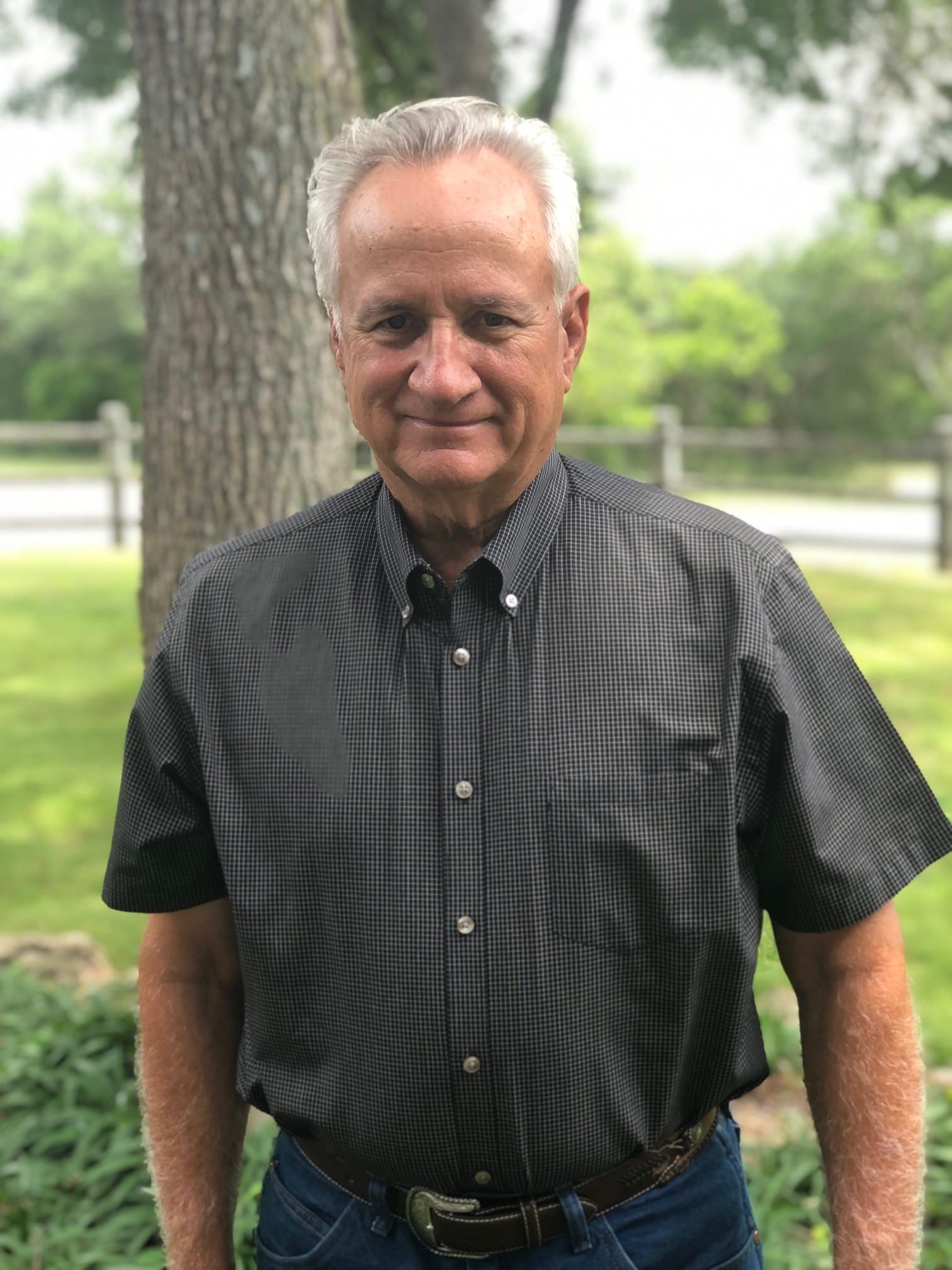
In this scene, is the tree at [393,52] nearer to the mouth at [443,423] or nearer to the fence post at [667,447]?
the fence post at [667,447]

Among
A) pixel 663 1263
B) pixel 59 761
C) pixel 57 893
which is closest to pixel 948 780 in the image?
pixel 57 893

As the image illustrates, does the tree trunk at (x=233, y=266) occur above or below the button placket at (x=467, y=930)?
above

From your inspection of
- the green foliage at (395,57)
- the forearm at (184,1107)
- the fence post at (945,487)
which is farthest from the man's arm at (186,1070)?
the fence post at (945,487)

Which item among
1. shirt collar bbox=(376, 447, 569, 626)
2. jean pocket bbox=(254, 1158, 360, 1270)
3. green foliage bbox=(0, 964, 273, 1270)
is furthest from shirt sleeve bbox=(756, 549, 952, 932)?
green foliage bbox=(0, 964, 273, 1270)

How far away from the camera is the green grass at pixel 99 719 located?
16.7 feet

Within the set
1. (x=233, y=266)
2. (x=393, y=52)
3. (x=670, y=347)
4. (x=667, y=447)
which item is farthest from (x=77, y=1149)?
(x=670, y=347)

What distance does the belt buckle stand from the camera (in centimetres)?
154

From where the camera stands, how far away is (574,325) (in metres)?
1.66

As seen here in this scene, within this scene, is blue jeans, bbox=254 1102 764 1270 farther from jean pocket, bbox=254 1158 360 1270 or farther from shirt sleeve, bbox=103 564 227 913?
shirt sleeve, bbox=103 564 227 913

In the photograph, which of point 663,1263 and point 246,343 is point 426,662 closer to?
point 663,1263

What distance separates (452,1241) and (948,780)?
552cm

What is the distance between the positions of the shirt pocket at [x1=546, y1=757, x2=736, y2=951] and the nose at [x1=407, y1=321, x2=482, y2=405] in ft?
1.52

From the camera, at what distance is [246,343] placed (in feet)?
9.90

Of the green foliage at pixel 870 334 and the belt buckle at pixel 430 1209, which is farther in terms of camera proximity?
the green foliage at pixel 870 334
